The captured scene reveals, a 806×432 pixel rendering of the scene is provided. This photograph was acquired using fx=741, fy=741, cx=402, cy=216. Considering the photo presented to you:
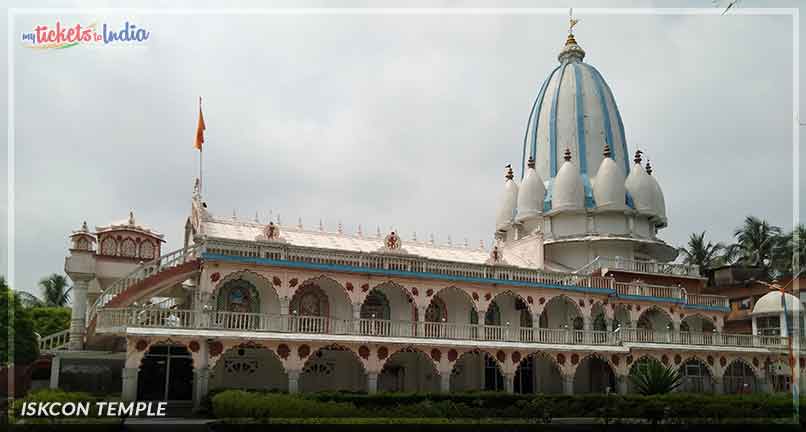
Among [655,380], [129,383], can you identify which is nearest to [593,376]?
[655,380]

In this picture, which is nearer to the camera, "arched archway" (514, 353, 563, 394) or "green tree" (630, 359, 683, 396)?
"green tree" (630, 359, 683, 396)

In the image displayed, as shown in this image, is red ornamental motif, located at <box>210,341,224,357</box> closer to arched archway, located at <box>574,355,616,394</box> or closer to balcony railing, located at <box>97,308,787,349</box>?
balcony railing, located at <box>97,308,787,349</box>

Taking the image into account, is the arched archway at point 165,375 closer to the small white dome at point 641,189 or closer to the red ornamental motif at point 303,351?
the red ornamental motif at point 303,351

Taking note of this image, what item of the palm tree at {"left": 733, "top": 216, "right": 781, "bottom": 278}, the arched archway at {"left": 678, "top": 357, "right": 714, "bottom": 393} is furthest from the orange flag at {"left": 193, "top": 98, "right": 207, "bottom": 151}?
the palm tree at {"left": 733, "top": 216, "right": 781, "bottom": 278}

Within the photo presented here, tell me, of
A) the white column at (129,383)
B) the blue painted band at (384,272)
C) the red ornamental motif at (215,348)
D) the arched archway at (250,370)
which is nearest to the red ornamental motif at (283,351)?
the arched archway at (250,370)

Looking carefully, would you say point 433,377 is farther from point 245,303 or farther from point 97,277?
point 97,277

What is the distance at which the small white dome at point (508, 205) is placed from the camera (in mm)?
42844

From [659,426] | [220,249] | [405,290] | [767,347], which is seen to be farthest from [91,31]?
[767,347]

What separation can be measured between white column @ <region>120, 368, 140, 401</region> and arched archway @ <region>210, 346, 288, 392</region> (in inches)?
162

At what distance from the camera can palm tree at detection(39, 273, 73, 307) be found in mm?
62031

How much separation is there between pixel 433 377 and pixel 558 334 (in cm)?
590

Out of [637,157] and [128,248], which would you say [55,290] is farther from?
[637,157]

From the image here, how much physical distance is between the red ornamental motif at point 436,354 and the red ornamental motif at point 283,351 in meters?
6.09

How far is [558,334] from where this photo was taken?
3288cm
